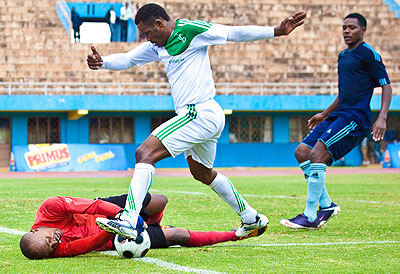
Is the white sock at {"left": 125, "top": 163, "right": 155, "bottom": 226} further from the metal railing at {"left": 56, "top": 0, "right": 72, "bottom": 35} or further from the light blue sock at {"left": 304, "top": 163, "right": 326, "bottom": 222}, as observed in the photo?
the metal railing at {"left": 56, "top": 0, "right": 72, "bottom": 35}

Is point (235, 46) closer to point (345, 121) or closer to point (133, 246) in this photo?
point (345, 121)

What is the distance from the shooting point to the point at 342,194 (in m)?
14.2

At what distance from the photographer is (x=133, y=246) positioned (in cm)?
566

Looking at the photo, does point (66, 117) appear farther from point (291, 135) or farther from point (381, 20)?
point (381, 20)

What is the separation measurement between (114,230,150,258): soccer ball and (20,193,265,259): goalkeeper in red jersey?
0.20 meters

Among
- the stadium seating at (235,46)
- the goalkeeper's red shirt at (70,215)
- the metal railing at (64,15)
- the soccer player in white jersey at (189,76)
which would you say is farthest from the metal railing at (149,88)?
the goalkeeper's red shirt at (70,215)

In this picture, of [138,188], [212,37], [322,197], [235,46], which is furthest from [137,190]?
[235,46]

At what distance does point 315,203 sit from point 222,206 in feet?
11.2

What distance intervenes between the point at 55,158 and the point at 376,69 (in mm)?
21921

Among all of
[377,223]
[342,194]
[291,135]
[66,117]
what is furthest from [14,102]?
[377,223]

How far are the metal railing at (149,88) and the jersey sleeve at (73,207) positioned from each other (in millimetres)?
28101

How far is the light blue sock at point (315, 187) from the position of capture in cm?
794

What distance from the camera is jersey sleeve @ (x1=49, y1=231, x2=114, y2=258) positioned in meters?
5.87

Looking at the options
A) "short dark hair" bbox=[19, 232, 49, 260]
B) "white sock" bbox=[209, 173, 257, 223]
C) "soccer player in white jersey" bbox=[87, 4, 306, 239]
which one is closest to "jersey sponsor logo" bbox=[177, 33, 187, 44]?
"soccer player in white jersey" bbox=[87, 4, 306, 239]
